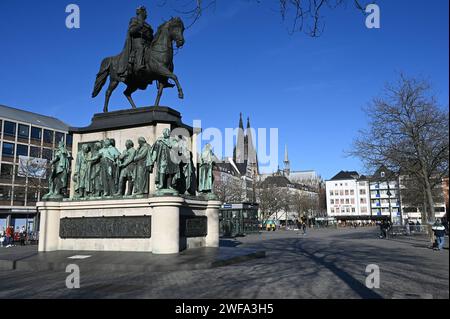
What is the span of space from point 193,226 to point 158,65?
6256mm

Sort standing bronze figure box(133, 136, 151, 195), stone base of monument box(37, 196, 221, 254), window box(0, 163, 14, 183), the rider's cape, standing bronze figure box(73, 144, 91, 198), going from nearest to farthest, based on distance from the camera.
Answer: stone base of monument box(37, 196, 221, 254) < standing bronze figure box(133, 136, 151, 195) < standing bronze figure box(73, 144, 91, 198) < the rider's cape < window box(0, 163, 14, 183)

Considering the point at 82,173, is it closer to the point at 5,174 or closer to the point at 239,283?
the point at 239,283

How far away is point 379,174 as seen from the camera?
30188 millimetres

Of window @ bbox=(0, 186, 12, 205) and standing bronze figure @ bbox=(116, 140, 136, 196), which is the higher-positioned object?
window @ bbox=(0, 186, 12, 205)

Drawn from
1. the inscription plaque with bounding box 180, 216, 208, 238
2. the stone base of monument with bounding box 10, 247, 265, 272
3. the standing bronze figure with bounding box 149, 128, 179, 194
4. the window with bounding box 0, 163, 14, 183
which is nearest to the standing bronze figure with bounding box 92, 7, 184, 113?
the standing bronze figure with bounding box 149, 128, 179, 194

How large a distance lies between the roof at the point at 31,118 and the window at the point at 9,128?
962mm

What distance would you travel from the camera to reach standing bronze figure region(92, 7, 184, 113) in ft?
51.7

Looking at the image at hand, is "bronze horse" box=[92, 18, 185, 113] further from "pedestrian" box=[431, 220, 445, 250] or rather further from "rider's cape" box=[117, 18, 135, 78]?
"pedestrian" box=[431, 220, 445, 250]

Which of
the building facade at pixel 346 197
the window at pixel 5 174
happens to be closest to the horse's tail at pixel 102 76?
the window at pixel 5 174

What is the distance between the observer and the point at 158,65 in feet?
51.3

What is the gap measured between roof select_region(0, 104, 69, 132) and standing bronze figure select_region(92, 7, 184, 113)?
56.5 m

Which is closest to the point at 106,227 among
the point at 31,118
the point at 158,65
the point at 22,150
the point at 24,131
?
the point at 158,65
